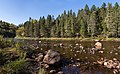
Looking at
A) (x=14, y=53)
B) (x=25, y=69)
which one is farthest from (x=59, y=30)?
(x=25, y=69)

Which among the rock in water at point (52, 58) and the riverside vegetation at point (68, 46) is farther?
the rock in water at point (52, 58)

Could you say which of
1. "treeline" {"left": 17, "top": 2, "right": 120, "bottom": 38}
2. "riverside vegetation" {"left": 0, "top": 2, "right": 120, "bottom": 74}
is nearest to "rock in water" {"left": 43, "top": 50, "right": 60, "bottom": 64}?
"riverside vegetation" {"left": 0, "top": 2, "right": 120, "bottom": 74}

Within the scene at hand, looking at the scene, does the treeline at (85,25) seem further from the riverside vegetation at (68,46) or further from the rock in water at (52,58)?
the rock in water at (52,58)

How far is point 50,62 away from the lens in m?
29.2

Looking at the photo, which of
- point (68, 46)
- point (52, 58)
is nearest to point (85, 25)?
point (68, 46)

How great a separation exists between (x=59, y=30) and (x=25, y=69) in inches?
4232

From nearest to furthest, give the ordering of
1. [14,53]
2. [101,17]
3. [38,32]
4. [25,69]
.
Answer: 1. [25,69]
2. [14,53]
3. [101,17]
4. [38,32]

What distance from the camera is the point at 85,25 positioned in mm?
108312

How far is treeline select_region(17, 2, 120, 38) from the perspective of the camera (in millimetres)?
99188

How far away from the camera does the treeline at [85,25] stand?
99188 mm

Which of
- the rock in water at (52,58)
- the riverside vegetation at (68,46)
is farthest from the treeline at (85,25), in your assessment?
the rock in water at (52,58)

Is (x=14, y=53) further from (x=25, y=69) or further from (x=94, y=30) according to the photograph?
(x=94, y=30)

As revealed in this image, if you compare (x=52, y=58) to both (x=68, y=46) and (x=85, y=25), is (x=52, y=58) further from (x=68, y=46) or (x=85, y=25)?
(x=85, y=25)

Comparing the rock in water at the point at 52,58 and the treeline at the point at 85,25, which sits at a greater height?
the treeline at the point at 85,25
